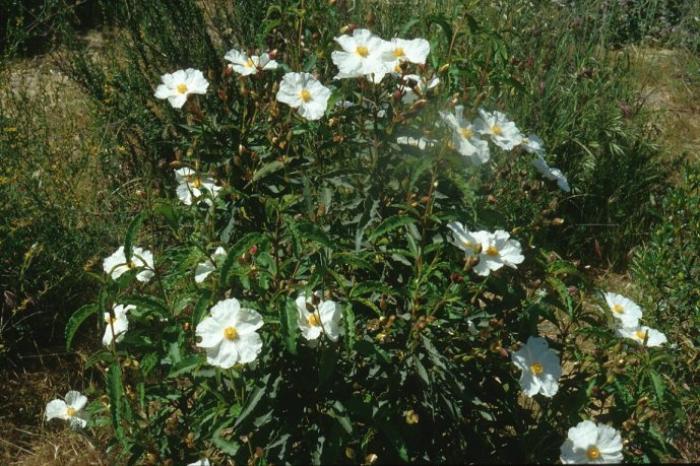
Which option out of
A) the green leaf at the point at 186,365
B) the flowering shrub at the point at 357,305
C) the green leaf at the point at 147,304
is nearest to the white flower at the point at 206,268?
the flowering shrub at the point at 357,305

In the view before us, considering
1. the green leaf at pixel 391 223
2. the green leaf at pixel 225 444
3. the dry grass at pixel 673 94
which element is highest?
the green leaf at pixel 391 223

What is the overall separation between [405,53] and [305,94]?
0.30m

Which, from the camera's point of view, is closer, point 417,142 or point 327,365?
point 327,365

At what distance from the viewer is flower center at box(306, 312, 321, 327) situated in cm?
183

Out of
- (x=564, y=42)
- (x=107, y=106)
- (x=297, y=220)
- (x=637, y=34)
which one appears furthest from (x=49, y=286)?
(x=637, y=34)

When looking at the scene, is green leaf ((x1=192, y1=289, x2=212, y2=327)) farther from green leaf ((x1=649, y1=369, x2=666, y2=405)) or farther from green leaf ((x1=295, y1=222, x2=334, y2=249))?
green leaf ((x1=649, y1=369, x2=666, y2=405))

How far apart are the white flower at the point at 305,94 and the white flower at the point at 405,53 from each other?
0.19 meters

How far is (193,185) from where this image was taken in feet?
7.33

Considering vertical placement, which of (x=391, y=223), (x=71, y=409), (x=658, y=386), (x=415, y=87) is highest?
(x=415, y=87)

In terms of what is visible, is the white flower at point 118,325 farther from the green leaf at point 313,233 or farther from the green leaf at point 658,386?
the green leaf at point 658,386

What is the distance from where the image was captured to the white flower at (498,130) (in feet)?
6.79

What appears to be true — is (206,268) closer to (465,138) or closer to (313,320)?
(313,320)

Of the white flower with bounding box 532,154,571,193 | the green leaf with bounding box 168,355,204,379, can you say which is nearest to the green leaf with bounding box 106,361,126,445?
the green leaf with bounding box 168,355,204,379

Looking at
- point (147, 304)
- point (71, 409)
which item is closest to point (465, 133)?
point (147, 304)
